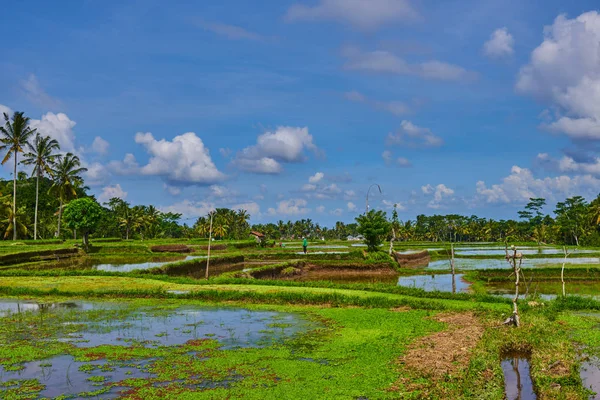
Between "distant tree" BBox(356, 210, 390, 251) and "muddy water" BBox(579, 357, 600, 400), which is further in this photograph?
"distant tree" BBox(356, 210, 390, 251)

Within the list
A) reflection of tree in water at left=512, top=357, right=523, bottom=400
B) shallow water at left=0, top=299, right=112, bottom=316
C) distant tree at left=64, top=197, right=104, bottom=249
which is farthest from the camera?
distant tree at left=64, top=197, right=104, bottom=249

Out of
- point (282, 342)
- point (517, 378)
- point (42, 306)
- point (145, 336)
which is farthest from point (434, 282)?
point (42, 306)

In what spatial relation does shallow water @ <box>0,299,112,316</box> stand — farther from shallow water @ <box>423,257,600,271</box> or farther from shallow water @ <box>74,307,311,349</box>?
shallow water @ <box>423,257,600,271</box>

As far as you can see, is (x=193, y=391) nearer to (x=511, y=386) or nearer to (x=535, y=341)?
(x=511, y=386)

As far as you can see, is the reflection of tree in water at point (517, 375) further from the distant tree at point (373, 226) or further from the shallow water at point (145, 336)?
the distant tree at point (373, 226)

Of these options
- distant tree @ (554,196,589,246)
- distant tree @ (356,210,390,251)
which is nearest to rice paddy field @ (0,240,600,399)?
→ distant tree @ (356,210,390,251)

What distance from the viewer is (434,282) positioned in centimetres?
2916

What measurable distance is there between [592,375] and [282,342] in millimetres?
6810

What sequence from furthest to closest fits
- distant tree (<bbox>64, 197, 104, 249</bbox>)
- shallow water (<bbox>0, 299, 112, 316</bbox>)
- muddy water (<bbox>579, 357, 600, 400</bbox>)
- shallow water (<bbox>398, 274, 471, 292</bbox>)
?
distant tree (<bbox>64, 197, 104, 249</bbox>)
shallow water (<bbox>398, 274, 471, 292</bbox>)
shallow water (<bbox>0, 299, 112, 316</bbox>)
muddy water (<bbox>579, 357, 600, 400</bbox>)

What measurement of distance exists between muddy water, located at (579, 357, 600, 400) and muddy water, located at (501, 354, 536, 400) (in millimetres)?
964

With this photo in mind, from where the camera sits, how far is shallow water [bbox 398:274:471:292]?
26000 millimetres

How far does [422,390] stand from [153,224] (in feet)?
281

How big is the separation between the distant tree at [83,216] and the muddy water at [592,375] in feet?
162

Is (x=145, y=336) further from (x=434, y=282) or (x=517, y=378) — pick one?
(x=434, y=282)
